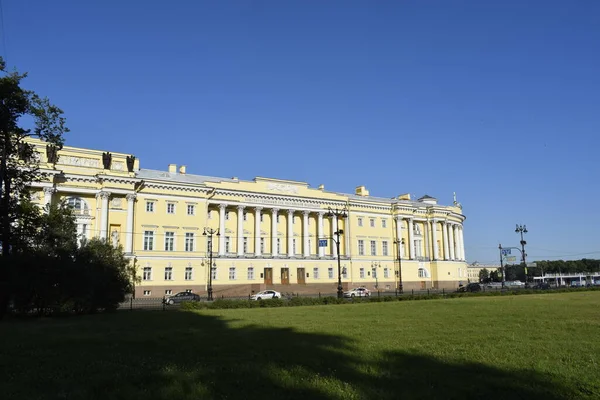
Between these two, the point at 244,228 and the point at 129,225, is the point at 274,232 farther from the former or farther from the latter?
the point at 129,225

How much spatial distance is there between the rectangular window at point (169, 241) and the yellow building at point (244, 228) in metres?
0.13

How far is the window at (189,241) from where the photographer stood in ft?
200

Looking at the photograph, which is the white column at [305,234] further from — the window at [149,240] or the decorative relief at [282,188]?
the window at [149,240]

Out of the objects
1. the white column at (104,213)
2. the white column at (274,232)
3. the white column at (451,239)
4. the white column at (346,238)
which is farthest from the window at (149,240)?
the white column at (451,239)

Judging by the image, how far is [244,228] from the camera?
67.3 meters

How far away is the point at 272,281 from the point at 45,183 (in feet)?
102

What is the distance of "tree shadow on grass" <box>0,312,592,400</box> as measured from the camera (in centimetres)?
781

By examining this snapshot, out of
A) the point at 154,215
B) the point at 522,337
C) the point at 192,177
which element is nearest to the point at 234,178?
the point at 192,177

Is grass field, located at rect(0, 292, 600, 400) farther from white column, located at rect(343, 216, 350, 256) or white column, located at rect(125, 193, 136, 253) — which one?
white column, located at rect(343, 216, 350, 256)

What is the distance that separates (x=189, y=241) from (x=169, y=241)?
2674 mm

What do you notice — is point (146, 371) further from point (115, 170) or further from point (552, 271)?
point (552, 271)

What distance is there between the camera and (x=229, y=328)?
57.9 feet

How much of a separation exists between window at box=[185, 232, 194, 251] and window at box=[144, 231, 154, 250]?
14.8ft

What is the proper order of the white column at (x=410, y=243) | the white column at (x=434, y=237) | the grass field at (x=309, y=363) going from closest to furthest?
the grass field at (x=309, y=363), the white column at (x=410, y=243), the white column at (x=434, y=237)
